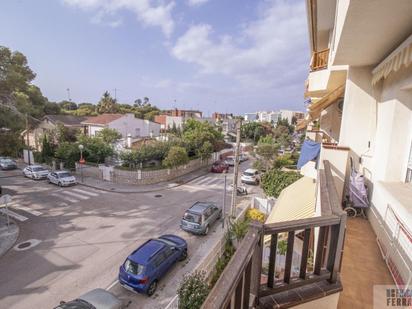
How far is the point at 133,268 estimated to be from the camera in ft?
27.0

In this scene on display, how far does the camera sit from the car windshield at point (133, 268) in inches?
320

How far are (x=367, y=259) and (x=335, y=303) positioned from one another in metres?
1.75

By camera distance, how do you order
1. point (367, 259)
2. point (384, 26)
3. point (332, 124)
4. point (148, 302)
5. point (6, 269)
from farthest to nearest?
point (332, 124) < point (6, 269) < point (148, 302) < point (367, 259) < point (384, 26)

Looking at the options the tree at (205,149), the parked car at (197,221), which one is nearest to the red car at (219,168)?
the tree at (205,149)

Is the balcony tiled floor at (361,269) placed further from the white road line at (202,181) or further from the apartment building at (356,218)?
the white road line at (202,181)

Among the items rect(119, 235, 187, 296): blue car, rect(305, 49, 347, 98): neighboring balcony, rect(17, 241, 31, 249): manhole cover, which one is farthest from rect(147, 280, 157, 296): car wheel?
rect(305, 49, 347, 98): neighboring balcony

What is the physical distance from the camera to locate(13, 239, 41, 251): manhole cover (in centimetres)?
1084

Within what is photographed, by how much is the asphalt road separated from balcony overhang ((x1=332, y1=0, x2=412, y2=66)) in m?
9.05

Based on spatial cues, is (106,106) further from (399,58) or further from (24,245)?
(399,58)

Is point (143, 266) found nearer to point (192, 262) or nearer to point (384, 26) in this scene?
point (192, 262)

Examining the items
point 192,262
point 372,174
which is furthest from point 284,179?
point 372,174

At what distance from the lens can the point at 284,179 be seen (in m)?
15.1

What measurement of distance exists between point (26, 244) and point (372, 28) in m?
14.9

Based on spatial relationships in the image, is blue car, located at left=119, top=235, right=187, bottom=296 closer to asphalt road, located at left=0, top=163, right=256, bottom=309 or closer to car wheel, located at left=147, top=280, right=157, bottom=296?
car wheel, located at left=147, top=280, right=157, bottom=296
